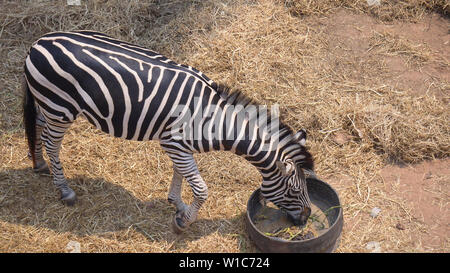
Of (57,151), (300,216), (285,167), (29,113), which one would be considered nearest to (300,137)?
(285,167)

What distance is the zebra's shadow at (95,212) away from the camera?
5.70m

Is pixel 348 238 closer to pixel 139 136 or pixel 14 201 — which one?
pixel 139 136

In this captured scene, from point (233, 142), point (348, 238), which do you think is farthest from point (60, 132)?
point (348, 238)

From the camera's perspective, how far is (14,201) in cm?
604

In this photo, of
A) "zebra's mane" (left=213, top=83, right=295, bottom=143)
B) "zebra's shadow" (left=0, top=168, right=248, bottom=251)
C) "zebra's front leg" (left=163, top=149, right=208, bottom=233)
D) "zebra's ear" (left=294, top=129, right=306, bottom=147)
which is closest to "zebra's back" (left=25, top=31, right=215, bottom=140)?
"zebra's mane" (left=213, top=83, right=295, bottom=143)

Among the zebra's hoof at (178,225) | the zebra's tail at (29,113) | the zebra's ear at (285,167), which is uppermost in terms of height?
the zebra's ear at (285,167)

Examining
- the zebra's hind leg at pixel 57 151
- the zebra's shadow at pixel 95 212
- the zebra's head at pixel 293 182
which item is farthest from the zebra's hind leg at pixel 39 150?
the zebra's head at pixel 293 182

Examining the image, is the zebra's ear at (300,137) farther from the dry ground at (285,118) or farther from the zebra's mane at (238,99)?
the dry ground at (285,118)

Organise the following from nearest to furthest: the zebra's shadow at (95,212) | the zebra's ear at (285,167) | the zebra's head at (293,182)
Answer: the zebra's ear at (285,167), the zebra's head at (293,182), the zebra's shadow at (95,212)

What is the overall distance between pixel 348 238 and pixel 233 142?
5.89 ft

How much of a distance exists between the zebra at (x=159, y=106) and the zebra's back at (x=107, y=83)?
0.03ft

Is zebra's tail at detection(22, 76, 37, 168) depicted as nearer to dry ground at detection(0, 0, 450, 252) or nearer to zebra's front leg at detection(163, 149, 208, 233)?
dry ground at detection(0, 0, 450, 252)

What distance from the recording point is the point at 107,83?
4.97m

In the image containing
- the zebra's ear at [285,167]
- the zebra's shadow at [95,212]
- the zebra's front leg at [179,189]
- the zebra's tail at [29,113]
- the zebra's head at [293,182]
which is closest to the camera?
the zebra's ear at [285,167]
